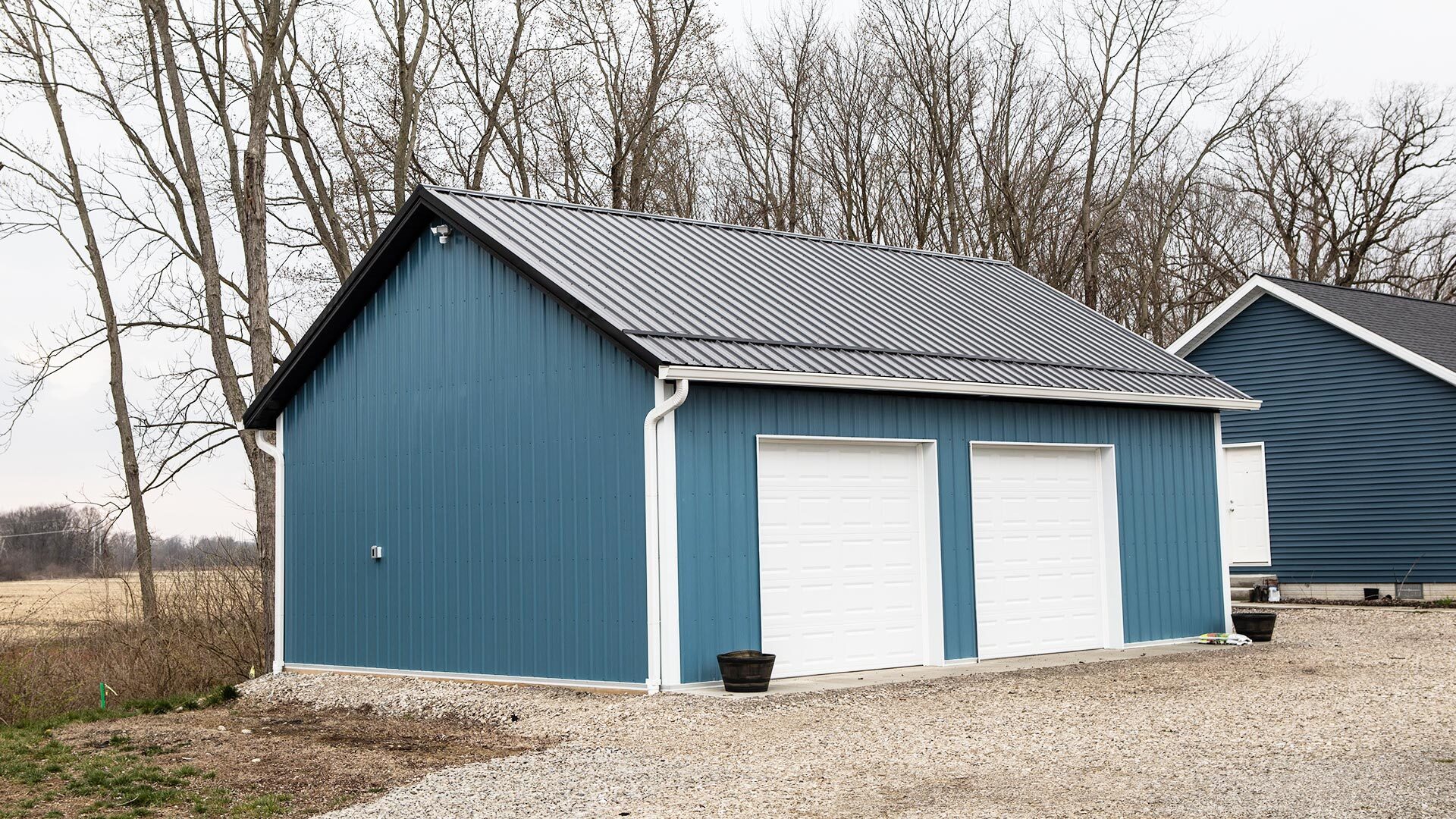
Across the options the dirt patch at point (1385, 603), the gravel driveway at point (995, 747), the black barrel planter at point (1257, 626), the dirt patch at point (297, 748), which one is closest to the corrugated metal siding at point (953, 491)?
the black barrel planter at point (1257, 626)

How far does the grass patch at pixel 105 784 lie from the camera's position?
8.17 m

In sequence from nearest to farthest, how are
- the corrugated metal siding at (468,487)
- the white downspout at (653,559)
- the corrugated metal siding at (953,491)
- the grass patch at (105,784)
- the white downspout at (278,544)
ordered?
the grass patch at (105,784)
the white downspout at (653,559)
the corrugated metal siding at (953,491)
the corrugated metal siding at (468,487)
the white downspout at (278,544)

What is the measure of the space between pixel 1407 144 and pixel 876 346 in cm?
2608

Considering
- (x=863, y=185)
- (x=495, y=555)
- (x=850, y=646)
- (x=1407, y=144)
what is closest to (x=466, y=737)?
(x=495, y=555)

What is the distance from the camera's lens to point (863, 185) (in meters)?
29.0

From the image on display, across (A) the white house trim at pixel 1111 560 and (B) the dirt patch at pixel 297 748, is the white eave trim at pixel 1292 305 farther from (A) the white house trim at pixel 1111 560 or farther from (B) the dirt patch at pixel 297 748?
(B) the dirt patch at pixel 297 748

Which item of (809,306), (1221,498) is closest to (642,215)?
(809,306)

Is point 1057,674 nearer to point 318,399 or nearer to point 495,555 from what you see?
point 495,555

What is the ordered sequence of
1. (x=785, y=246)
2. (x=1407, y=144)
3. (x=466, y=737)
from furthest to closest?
(x=1407, y=144) → (x=785, y=246) → (x=466, y=737)

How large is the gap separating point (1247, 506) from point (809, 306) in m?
11.3

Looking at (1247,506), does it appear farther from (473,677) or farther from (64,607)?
(64,607)

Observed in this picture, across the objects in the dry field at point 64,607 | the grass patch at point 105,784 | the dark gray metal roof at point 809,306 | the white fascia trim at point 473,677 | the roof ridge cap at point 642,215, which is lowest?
the grass patch at point 105,784

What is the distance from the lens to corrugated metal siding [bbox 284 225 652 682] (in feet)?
37.4

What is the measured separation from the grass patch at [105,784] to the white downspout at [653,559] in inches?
130
